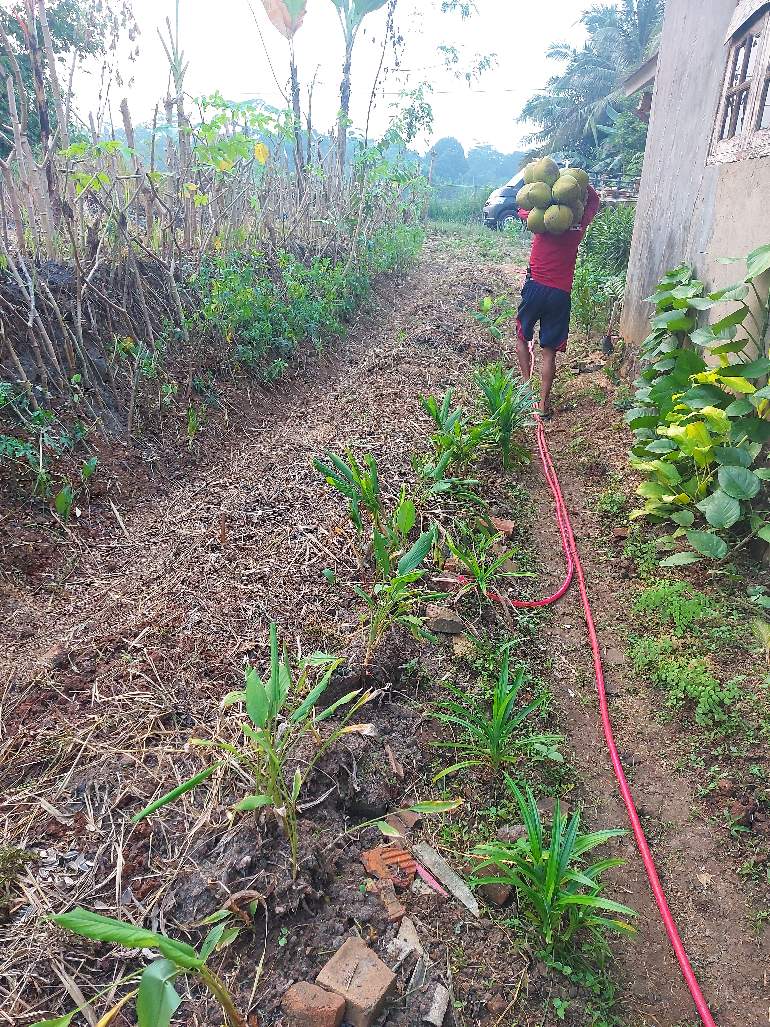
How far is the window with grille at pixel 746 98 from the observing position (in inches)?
130

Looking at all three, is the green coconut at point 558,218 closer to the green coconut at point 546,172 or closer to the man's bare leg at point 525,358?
the green coconut at point 546,172

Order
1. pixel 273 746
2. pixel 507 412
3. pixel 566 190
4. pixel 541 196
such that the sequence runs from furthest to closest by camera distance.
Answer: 1. pixel 541 196
2. pixel 566 190
3. pixel 507 412
4. pixel 273 746

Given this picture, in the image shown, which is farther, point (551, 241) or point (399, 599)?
point (551, 241)

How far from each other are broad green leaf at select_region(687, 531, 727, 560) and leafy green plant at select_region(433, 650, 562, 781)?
1170 millimetres

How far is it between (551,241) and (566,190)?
35 centimetres

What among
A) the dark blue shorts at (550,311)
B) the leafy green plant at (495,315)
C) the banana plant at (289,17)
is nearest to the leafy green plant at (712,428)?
the dark blue shorts at (550,311)

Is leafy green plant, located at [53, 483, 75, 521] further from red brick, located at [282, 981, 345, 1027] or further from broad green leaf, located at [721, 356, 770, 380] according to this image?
broad green leaf, located at [721, 356, 770, 380]

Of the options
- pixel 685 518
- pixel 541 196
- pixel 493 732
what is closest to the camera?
pixel 493 732

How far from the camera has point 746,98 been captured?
3574 mm

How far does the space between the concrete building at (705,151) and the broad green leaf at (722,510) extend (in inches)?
47.4

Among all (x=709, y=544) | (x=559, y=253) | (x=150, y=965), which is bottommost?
(x=709, y=544)

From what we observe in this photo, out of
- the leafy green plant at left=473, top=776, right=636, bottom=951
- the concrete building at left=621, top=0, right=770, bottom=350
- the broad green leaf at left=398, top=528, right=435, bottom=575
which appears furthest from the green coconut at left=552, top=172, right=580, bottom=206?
the leafy green plant at left=473, top=776, right=636, bottom=951

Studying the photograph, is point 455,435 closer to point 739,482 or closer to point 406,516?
point 406,516

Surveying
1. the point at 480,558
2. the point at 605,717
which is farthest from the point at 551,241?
the point at 605,717
